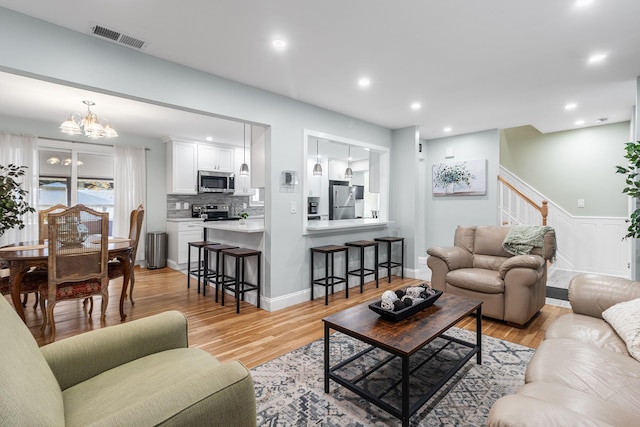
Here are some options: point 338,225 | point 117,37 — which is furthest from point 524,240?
→ point 117,37

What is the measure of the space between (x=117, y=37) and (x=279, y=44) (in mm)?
1260

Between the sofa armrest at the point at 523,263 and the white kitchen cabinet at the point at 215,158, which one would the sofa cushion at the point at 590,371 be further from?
the white kitchen cabinet at the point at 215,158

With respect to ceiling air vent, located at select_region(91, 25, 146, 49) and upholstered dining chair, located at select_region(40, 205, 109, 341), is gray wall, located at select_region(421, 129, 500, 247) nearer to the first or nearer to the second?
ceiling air vent, located at select_region(91, 25, 146, 49)

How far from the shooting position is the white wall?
2.20m

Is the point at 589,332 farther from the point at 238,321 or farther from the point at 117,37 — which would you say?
the point at 117,37

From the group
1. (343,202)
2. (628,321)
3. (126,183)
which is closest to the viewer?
→ (628,321)

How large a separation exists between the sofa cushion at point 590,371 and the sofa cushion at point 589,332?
123 millimetres

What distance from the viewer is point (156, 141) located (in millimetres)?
6305

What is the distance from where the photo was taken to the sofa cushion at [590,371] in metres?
1.29

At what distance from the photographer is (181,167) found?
6129 millimetres

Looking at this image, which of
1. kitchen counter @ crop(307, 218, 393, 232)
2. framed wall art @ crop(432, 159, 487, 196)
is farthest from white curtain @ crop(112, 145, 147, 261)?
framed wall art @ crop(432, 159, 487, 196)

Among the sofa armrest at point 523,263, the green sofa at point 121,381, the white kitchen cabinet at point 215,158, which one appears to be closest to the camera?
the green sofa at point 121,381

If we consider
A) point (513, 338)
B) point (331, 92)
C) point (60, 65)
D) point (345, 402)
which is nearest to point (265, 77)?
point (331, 92)

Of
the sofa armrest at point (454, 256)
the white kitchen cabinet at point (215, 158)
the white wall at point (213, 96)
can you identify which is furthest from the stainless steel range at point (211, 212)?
the sofa armrest at point (454, 256)
